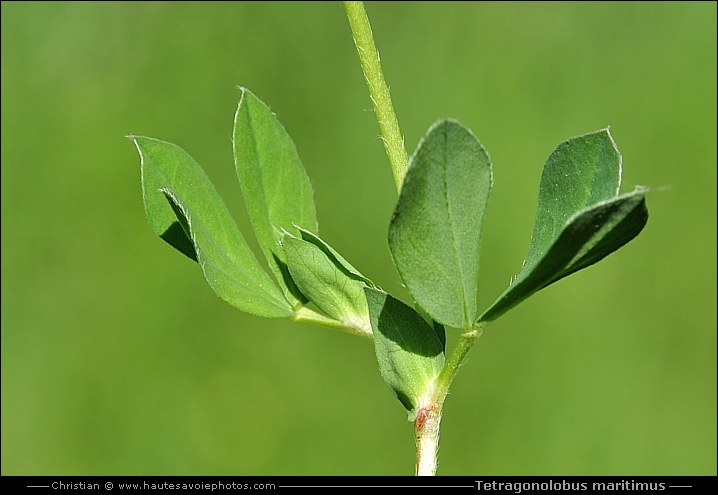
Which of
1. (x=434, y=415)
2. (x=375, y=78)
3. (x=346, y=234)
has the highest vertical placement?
(x=346, y=234)

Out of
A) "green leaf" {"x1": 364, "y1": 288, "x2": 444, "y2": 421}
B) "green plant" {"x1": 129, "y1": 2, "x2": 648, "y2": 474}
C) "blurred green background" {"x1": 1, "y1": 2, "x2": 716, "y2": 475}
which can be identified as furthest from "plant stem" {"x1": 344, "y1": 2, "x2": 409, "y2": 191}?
"blurred green background" {"x1": 1, "y1": 2, "x2": 716, "y2": 475}

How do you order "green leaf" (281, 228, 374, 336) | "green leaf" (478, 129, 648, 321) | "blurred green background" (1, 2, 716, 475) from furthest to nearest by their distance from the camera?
1. "blurred green background" (1, 2, 716, 475)
2. "green leaf" (281, 228, 374, 336)
3. "green leaf" (478, 129, 648, 321)

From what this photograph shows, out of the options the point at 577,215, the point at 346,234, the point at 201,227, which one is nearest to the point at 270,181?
the point at 201,227

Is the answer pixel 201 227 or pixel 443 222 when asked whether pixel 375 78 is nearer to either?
pixel 443 222

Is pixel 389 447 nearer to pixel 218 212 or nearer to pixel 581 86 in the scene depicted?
pixel 581 86

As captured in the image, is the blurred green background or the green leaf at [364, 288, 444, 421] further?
the blurred green background

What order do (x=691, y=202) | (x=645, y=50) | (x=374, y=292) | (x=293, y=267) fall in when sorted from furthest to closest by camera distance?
(x=645, y=50) < (x=691, y=202) < (x=293, y=267) < (x=374, y=292)

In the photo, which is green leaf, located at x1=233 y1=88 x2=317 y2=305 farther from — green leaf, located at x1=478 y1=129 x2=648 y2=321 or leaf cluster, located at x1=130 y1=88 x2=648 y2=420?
green leaf, located at x1=478 y1=129 x2=648 y2=321

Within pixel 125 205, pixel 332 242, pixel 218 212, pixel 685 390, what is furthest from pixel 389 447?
pixel 218 212
